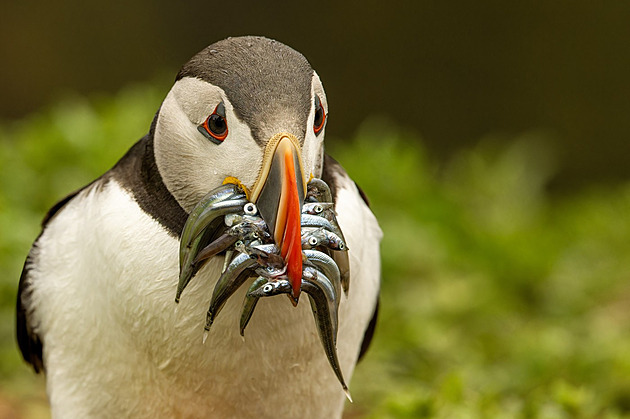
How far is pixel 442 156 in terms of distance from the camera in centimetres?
1005

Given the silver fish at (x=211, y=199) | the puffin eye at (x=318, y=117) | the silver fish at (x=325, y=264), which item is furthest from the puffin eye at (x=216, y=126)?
the silver fish at (x=325, y=264)

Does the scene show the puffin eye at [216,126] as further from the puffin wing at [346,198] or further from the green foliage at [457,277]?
the green foliage at [457,277]

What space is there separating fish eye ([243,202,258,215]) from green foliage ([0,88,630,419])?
1.54 meters

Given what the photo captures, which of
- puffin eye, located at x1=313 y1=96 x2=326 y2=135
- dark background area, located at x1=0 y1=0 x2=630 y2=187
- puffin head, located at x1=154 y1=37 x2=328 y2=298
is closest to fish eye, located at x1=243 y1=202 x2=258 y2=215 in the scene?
puffin head, located at x1=154 y1=37 x2=328 y2=298

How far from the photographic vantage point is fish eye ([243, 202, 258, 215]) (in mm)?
2123

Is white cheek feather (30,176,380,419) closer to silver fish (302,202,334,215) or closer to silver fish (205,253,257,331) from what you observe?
silver fish (205,253,257,331)

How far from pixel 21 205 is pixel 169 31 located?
4.54 m

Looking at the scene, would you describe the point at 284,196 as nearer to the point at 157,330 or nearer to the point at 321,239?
the point at 321,239

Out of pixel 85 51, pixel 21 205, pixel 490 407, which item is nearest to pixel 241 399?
pixel 490 407

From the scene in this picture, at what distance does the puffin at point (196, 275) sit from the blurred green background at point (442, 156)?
3.23 ft

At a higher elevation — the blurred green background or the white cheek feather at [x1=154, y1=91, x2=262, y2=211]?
the white cheek feather at [x1=154, y1=91, x2=262, y2=211]

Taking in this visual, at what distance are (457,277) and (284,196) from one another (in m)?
3.54

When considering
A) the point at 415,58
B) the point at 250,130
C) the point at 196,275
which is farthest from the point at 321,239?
the point at 415,58

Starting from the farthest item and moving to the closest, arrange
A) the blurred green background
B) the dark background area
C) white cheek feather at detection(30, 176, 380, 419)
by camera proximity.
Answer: the dark background area, the blurred green background, white cheek feather at detection(30, 176, 380, 419)
